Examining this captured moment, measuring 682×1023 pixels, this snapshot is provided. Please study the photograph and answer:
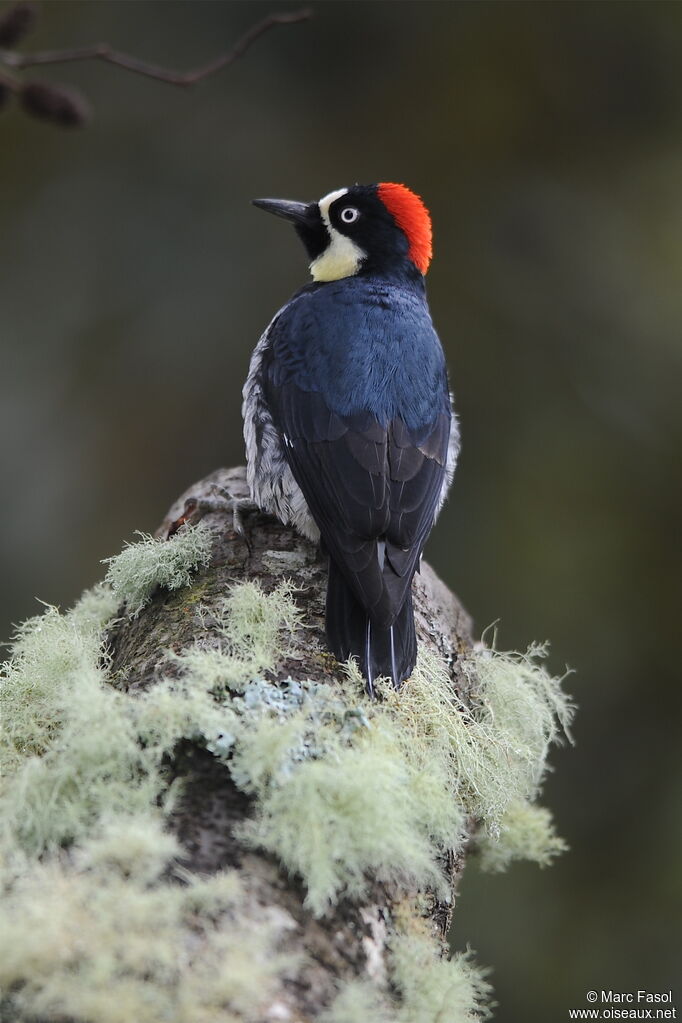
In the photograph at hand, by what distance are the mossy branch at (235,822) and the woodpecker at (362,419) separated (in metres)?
0.16

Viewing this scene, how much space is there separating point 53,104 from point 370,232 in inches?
91.5

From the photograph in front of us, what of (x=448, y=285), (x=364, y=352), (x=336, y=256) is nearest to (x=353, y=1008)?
(x=364, y=352)

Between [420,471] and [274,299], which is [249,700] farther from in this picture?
[274,299]

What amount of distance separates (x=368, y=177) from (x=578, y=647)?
2.59m

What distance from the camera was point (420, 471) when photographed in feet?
10.1

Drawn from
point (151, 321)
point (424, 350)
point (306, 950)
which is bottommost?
point (306, 950)

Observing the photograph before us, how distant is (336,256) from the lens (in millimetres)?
3957

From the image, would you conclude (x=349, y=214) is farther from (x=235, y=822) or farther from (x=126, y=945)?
(x=126, y=945)

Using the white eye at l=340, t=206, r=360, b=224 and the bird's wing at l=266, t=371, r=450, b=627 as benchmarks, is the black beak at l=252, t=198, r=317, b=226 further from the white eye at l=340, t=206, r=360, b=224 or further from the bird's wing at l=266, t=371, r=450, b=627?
the bird's wing at l=266, t=371, r=450, b=627

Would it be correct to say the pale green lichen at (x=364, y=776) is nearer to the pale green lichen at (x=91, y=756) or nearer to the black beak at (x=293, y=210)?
the pale green lichen at (x=91, y=756)

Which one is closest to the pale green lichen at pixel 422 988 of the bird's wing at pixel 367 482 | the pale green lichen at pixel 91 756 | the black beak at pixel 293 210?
the pale green lichen at pixel 91 756

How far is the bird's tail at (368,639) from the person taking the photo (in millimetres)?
2320

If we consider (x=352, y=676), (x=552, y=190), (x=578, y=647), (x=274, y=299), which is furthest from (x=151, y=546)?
(x=552, y=190)

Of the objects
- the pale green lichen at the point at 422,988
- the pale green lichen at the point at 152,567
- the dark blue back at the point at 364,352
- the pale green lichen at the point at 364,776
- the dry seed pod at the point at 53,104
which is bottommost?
the pale green lichen at the point at 422,988
